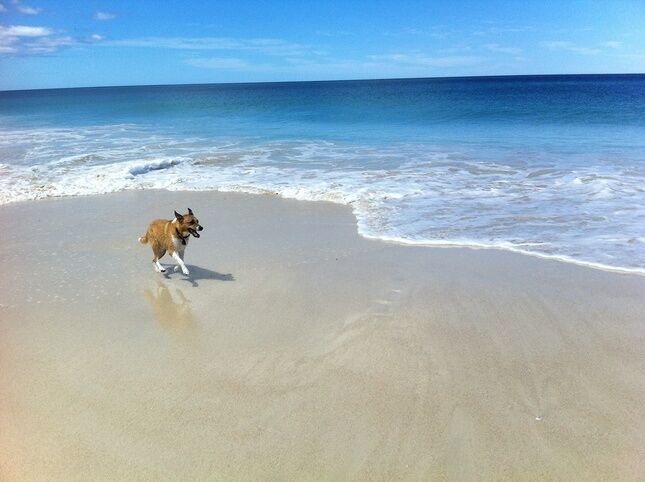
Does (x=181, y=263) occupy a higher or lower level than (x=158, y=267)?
higher

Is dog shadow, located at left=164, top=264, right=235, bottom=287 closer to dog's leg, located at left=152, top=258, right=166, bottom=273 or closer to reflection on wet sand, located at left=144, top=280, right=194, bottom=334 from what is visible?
dog's leg, located at left=152, top=258, right=166, bottom=273

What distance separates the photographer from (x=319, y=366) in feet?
16.1

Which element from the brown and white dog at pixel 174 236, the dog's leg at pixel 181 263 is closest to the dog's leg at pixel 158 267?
the brown and white dog at pixel 174 236

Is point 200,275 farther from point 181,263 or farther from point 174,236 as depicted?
point 174,236

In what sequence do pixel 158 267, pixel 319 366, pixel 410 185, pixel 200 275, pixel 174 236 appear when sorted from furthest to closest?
pixel 410 185 < pixel 158 267 < pixel 200 275 < pixel 174 236 < pixel 319 366

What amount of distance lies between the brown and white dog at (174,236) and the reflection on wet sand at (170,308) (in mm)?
428

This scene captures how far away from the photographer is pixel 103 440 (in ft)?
13.1

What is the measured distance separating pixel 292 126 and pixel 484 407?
97.5ft

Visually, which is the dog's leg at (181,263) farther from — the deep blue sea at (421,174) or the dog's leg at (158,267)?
the deep blue sea at (421,174)

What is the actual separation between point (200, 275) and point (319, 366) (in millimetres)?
3138

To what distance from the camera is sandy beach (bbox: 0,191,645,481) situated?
3775 millimetres

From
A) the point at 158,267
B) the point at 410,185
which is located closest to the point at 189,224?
the point at 158,267

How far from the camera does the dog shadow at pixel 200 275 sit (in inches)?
284

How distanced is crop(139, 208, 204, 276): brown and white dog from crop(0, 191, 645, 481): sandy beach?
0.34 meters
